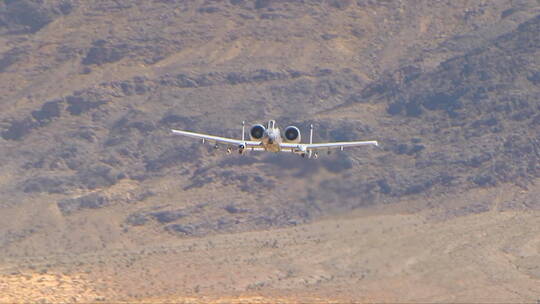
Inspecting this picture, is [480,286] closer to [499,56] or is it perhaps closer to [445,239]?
[445,239]

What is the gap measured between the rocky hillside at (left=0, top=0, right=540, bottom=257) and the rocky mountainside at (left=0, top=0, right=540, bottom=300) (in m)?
0.24

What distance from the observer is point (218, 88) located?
6555 inches

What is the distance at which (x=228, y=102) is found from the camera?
163 metres

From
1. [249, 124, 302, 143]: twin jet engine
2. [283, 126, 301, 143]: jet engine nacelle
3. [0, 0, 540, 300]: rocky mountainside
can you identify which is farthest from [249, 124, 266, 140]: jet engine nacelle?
[0, 0, 540, 300]: rocky mountainside

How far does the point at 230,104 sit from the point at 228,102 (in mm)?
703

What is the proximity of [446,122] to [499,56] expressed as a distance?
1220 cm

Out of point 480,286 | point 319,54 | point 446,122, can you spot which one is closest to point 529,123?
point 446,122

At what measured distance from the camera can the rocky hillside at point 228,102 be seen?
459ft

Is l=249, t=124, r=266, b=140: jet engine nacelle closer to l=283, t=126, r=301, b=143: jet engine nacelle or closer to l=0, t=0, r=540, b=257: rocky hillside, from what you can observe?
l=283, t=126, r=301, b=143: jet engine nacelle

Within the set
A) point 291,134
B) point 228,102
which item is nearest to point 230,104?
point 228,102

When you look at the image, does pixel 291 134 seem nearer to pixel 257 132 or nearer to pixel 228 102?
pixel 257 132

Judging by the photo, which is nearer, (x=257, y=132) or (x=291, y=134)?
(x=257, y=132)

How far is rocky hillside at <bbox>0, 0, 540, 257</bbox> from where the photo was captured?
139875 millimetres

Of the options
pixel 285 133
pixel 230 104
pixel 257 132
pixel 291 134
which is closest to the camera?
pixel 257 132
